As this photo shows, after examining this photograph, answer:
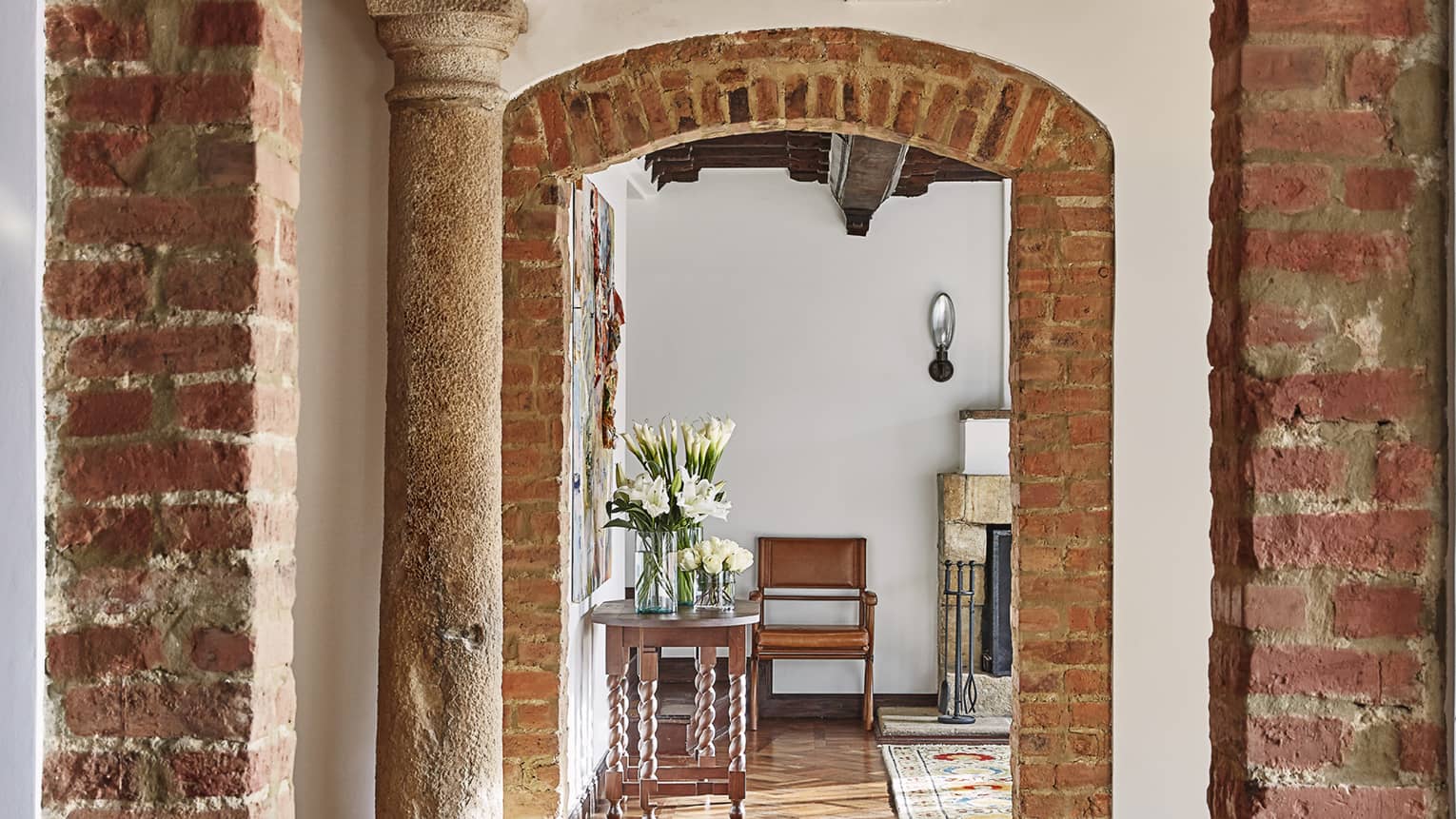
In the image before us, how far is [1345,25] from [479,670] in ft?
7.16

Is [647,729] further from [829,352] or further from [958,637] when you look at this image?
[829,352]

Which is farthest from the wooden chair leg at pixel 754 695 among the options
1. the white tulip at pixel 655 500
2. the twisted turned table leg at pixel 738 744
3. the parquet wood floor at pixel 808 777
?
the white tulip at pixel 655 500

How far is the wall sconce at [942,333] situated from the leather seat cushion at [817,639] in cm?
161

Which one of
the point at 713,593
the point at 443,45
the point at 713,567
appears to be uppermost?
the point at 443,45

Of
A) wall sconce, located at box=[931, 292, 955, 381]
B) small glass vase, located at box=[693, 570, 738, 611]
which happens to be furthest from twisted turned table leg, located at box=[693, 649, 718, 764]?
wall sconce, located at box=[931, 292, 955, 381]

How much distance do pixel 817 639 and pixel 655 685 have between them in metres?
2.10

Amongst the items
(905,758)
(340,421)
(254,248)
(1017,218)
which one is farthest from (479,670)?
(905,758)

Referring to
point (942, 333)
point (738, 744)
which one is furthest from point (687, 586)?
point (942, 333)

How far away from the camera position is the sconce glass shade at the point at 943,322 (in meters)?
7.94

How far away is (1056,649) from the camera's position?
3678mm

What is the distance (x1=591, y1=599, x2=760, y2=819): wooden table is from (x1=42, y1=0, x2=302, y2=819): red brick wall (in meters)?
3.37

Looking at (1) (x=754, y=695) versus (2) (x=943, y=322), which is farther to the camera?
(2) (x=943, y=322)

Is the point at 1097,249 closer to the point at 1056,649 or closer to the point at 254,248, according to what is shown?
the point at 1056,649

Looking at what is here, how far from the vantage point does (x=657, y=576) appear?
5.23 metres
